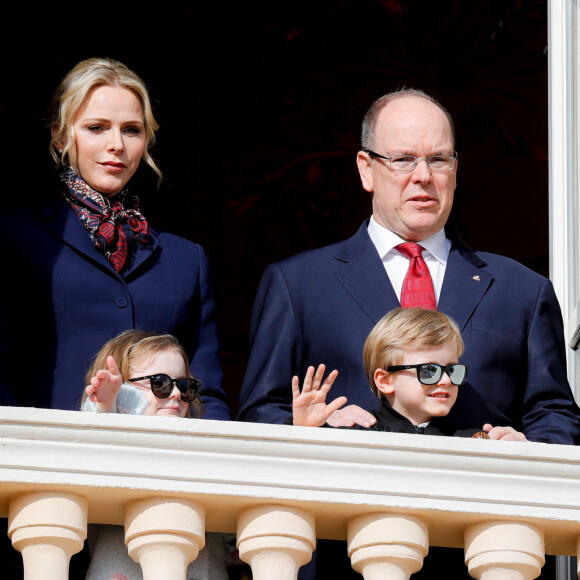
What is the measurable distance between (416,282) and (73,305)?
736mm

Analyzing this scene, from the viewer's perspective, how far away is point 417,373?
3559 mm

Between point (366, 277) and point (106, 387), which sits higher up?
point (366, 277)

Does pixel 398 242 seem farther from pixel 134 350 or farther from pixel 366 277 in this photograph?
pixel 134 350

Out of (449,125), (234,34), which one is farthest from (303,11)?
(449,125)

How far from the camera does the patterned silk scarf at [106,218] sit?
12.9 ft

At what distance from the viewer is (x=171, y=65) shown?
6215 millimetres

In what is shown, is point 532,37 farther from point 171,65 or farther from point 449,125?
point 449,125

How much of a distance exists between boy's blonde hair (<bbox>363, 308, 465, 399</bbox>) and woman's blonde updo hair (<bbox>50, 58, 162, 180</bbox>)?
676 millimetres

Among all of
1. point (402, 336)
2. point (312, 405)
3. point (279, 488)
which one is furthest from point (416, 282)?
→ point (279, 488)

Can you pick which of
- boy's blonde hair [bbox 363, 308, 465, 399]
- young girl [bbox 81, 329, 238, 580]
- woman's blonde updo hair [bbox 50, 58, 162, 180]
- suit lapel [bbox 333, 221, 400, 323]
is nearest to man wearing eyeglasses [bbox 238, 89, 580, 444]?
suit lapel [bbox 333, 221, 400, 323]

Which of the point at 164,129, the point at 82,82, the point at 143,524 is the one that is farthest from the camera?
the point at 164,129

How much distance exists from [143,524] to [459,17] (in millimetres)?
3614

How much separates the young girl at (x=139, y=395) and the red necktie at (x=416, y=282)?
0.56m

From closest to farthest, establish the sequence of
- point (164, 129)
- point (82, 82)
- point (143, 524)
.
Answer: point (143, 524) < point (82, 82) < point (164, 129)
